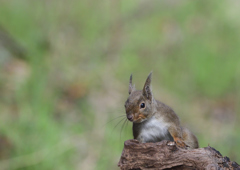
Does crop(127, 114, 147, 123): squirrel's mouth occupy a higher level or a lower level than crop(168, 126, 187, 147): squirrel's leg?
higher

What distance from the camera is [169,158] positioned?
274 cm

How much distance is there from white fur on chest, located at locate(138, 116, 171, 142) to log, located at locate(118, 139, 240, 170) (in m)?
0.72

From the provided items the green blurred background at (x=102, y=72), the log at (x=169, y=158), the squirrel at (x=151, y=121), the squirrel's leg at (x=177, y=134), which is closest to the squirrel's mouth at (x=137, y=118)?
the squirrel at (x=151, y=121)

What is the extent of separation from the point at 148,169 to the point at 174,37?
6.96 metres

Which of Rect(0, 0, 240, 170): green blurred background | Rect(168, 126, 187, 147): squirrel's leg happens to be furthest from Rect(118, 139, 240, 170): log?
Rect(0, 0, 240, 170): green blurred background

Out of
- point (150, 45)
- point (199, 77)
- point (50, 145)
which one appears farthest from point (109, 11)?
point (50, 145)

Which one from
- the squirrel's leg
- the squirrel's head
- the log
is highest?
the squirrel's head

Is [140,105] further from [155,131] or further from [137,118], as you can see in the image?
[155,131]

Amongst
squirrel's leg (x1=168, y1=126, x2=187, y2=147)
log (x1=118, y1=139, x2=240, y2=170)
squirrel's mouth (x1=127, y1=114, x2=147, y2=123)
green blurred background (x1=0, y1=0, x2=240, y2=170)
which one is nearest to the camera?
log (x1=118, y1=139, x2=240, y2=170)

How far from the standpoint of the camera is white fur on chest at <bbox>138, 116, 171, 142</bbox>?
356 cm

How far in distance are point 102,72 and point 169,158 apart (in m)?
5.40

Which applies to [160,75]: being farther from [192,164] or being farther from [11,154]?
[192,164]

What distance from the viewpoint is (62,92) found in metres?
7.46

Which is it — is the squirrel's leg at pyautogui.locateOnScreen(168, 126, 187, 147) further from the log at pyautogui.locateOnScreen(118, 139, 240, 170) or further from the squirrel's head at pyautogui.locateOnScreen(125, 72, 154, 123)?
the log at pyautogui.locateOnScreen(118, 139, 240, 170)
